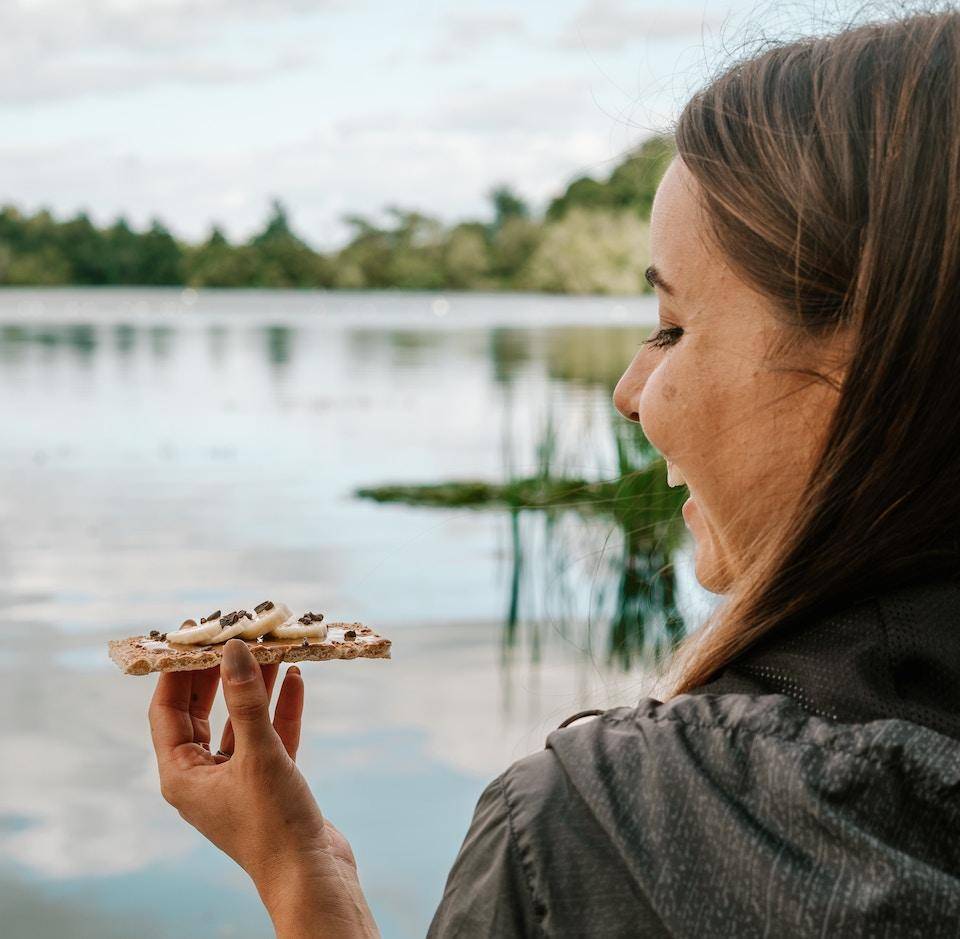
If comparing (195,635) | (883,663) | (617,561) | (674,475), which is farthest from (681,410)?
(617,561)

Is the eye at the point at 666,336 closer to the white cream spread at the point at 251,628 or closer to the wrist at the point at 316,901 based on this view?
the wrist at the point at 316,901

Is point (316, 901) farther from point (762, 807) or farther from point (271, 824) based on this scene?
point (762, 807)

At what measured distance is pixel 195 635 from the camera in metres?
2.06

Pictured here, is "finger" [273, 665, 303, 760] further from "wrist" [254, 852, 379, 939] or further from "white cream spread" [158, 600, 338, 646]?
"wrist" [254, 852, 379, 939]

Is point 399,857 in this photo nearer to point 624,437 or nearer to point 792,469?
point 624,437

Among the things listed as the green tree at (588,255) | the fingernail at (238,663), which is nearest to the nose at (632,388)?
the fingernail at (238,663)

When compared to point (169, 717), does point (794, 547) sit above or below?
above

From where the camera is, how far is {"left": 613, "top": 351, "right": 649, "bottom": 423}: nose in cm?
147

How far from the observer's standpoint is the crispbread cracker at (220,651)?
1978 mm

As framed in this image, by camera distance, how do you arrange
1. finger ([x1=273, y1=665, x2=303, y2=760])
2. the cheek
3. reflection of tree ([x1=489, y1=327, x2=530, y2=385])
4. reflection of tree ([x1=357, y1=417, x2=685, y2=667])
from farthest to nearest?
1. reflection of tree ([x1=489, y1=327, x2=530, y2=385])
2. reflection of tree ([x1=357, y1=417, x2=685, y2=667])
3. finger ([x1=273, y1=665, x2=303, y2=760])
4. the cheek

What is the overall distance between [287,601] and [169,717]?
29.5ft

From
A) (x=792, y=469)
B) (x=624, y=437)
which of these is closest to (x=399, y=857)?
(x=624, y=437)

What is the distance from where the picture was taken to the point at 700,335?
4.36ft

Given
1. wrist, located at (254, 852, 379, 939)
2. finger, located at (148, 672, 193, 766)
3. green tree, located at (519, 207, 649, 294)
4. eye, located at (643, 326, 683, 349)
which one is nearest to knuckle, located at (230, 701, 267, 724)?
wrist, located at (254, 852, 379, 939)
